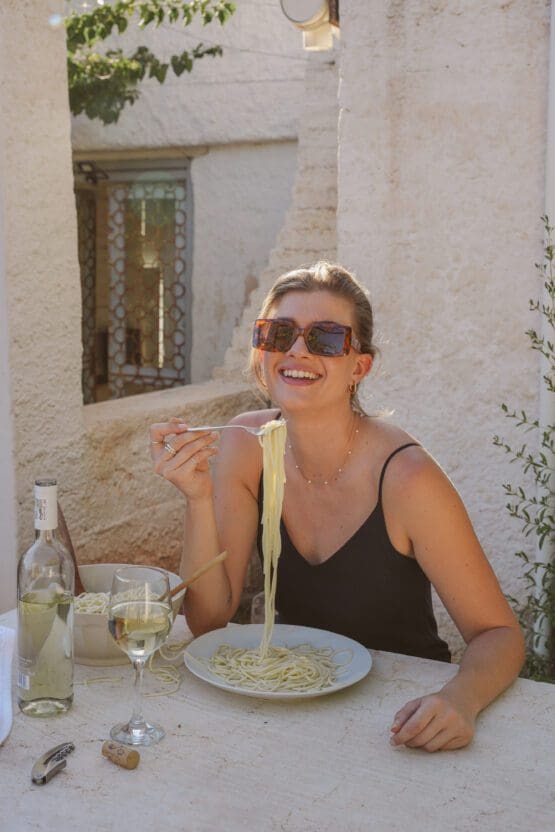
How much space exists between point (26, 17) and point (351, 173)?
1471 millimetres

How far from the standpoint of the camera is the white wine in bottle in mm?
2016

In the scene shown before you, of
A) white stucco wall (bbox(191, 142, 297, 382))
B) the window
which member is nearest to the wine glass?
white stucco wall (bbox(191, 142, 297, 382))

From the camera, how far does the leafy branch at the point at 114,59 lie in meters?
6.32

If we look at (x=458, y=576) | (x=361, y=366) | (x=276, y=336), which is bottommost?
(x=458, y=576)

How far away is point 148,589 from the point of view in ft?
6.20

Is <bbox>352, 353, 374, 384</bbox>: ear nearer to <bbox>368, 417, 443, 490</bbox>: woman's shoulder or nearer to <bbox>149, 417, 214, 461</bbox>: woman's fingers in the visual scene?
<bbox>368, 417, 443, 490</bbox>: woman's shoulder

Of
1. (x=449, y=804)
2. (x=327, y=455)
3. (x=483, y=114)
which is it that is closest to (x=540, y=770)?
(x=449, y=804)

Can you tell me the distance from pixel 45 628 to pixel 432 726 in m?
0.80

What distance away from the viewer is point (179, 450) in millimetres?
2436

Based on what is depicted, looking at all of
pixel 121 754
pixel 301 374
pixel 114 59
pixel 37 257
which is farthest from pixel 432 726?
pixel 114 59

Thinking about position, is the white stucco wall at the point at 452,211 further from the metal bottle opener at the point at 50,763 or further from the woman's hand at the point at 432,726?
the metal bottle opener at the point at 50,763

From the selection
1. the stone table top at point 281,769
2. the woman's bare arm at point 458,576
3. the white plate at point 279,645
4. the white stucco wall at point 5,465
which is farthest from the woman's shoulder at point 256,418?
the white stucco wall at point 5,465

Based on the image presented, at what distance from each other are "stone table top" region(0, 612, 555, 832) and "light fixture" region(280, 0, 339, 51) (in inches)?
146

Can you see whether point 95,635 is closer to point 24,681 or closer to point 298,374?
point 24,681
